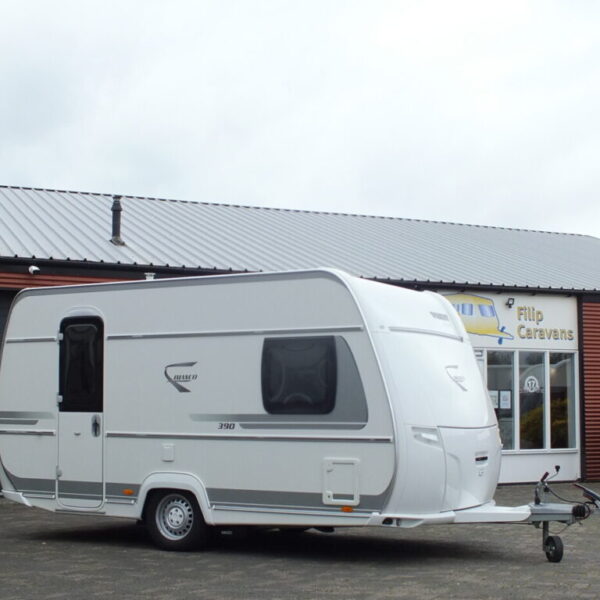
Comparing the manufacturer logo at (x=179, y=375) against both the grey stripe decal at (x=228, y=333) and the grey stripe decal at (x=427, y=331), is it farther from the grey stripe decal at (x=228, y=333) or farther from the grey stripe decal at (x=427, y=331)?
the grey stripe decal at (x=427, y=331)

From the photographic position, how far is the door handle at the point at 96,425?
1265cm

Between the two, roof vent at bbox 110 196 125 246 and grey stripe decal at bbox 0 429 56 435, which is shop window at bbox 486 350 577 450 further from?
grey stripe decal at bbox 0 429 56 435

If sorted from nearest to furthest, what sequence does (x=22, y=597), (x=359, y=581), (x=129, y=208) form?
(x=22, y=597) → (x=359, y=581) → (x=129, y=208)

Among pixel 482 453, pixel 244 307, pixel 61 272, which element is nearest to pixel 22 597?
pixel 244 307

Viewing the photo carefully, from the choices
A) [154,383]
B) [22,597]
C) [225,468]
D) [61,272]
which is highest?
[61,272]

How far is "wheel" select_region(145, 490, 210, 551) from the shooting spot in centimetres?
1203

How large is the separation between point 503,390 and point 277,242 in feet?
17.3

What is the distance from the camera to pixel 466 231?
93.6ft

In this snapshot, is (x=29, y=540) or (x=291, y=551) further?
(x=29, y=540)

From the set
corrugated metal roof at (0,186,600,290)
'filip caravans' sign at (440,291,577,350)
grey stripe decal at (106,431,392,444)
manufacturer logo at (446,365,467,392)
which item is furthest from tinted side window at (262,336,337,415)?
'filip caravans' sign at (440,291,577,350)

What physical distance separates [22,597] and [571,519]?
16.8ft

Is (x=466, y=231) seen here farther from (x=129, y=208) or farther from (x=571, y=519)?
(x=571, y=519)

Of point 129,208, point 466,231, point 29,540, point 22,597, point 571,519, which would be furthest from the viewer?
A: point 466,231

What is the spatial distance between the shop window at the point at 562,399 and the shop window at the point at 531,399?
257 millimetres
